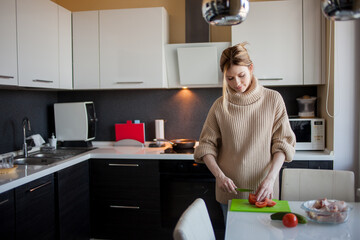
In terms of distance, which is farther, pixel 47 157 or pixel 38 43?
pixel 47 157

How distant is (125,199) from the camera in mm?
3133

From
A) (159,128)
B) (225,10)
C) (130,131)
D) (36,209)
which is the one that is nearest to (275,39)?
(159,128)

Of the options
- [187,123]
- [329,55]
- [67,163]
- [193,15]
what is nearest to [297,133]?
[329,55]

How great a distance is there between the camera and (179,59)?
3229 mm

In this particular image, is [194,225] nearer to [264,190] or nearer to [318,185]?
[264,190]

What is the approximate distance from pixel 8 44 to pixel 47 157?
0.96 m

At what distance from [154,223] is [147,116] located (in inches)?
42.4

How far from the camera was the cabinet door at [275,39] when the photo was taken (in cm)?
304

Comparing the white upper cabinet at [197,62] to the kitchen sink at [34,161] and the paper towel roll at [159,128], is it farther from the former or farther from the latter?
the kitchen sink at [34,161]

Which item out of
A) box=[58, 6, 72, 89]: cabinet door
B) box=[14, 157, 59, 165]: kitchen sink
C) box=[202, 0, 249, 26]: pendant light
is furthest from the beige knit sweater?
box=[58, 6, 72, 89]: cabinet door

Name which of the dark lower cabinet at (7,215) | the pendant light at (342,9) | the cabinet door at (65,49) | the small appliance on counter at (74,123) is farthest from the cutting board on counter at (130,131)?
the pendant light at (342,9)

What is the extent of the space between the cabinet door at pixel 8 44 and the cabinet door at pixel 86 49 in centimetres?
84

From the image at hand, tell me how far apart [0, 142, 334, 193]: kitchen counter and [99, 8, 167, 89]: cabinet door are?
1.91 feet

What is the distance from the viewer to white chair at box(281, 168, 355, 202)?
200 centimetres
